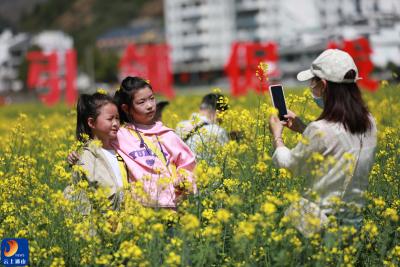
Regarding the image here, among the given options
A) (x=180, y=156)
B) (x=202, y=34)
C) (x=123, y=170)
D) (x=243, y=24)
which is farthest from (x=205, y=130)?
(x=202, y=34)

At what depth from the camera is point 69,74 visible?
68.1ft

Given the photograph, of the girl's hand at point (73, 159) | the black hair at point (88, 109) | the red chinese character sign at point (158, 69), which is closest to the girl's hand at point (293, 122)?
the black hair at point (88, 109)

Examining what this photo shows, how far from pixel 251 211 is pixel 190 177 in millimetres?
330

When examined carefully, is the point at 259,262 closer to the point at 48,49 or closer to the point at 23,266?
the point at 23,266

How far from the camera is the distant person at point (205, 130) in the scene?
12.6ft

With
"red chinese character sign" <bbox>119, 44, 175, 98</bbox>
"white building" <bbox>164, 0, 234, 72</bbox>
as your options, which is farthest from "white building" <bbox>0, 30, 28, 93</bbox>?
"red chinese character sign" <bbox>119, 44, 175, 98</bbox>

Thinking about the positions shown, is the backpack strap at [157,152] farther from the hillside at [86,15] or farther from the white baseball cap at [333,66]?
the hillside at [86,15]

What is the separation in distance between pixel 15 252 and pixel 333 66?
1.60m

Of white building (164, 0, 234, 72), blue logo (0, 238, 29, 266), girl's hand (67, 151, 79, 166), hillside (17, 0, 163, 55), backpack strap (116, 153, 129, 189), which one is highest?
hillside (17, 0, 163, 55)

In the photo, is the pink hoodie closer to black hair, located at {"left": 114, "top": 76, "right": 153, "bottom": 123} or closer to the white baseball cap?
black hair, located at {"left": 114, "top": 76, "right": 153, "bottom": 123}

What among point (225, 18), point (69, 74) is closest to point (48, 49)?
point (225, 18)

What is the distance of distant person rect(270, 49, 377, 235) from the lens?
286 cm

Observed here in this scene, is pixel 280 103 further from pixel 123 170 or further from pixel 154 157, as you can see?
pixel 123 170

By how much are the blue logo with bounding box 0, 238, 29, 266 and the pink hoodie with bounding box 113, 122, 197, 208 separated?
55 centimetres
